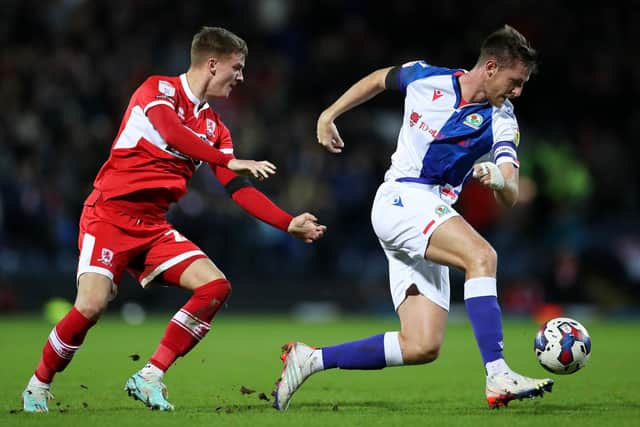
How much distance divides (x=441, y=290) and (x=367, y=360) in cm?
63

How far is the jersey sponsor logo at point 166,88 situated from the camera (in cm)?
640

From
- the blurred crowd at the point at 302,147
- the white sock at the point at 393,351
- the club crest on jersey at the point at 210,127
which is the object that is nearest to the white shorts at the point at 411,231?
the white sock at the point at 393,351

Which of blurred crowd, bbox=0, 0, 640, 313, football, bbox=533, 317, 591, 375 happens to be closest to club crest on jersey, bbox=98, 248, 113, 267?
Result: football, bbox=533, 317, 591, 375

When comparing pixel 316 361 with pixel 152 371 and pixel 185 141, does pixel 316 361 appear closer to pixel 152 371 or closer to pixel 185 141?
pixel 152 371

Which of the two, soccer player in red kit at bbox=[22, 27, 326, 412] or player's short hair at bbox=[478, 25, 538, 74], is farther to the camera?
player's short hair at bbox=[478, 25, 538, 74]

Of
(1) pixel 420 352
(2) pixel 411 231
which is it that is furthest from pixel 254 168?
(1) pixel 420 352

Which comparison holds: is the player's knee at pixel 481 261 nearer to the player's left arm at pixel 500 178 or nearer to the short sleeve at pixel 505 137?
the player's left arm at pixel 500 178

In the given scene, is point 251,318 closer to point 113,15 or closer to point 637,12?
point 113,15

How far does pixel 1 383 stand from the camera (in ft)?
25.1

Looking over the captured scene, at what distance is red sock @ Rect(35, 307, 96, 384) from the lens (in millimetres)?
6082

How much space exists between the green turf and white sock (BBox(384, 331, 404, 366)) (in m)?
0.29

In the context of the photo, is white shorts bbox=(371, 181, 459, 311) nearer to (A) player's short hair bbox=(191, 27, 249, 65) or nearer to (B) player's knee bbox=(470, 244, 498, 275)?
(B) player's knee bbox=(470, 244, 498, 275)

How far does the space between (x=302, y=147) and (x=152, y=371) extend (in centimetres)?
1060

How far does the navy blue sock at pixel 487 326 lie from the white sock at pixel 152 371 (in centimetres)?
187
